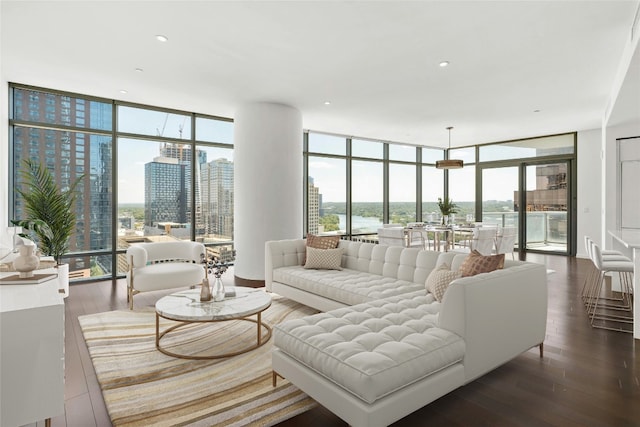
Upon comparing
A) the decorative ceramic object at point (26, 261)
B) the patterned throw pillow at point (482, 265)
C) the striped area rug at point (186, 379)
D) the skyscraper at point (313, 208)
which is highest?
the skyscraper at point (313, 208)

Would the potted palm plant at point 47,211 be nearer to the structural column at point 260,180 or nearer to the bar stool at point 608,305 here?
the structural column at point 260,180

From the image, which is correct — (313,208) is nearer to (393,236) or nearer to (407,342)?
(393,236)

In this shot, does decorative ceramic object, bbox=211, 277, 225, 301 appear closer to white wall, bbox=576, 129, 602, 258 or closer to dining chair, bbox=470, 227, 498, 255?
dining chair, bbox=470, 227, 498, 255

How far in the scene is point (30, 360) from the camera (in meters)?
1.80

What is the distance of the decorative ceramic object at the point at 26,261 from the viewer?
2326 mm

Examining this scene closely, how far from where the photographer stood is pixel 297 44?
370 cm

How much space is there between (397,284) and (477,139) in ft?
22.9

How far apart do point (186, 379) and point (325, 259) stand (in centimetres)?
219

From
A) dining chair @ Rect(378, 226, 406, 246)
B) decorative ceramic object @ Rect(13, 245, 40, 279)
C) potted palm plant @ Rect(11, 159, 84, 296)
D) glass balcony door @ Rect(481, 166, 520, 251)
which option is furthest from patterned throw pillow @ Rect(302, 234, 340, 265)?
glass balcony door @ Rect(481, 166, 520, 251)

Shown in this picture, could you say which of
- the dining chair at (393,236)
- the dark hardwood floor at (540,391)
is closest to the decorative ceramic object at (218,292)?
the dark hardwood floor at (540,391)

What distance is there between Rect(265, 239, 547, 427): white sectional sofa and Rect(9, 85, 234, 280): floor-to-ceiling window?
13.8ft

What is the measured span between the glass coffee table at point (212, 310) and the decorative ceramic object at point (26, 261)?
956mm

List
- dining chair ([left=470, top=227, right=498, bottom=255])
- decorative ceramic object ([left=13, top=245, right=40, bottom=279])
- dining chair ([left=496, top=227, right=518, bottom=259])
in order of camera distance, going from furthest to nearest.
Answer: dining chair ([left=496, top=227, right=518, bottom=259]) < dining chair ([left=470, top=227, right=498, bottom=255]) < decorative ceramic object ([left=13, top=245, right=40, bottom=279])

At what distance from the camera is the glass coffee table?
2.88 meters
